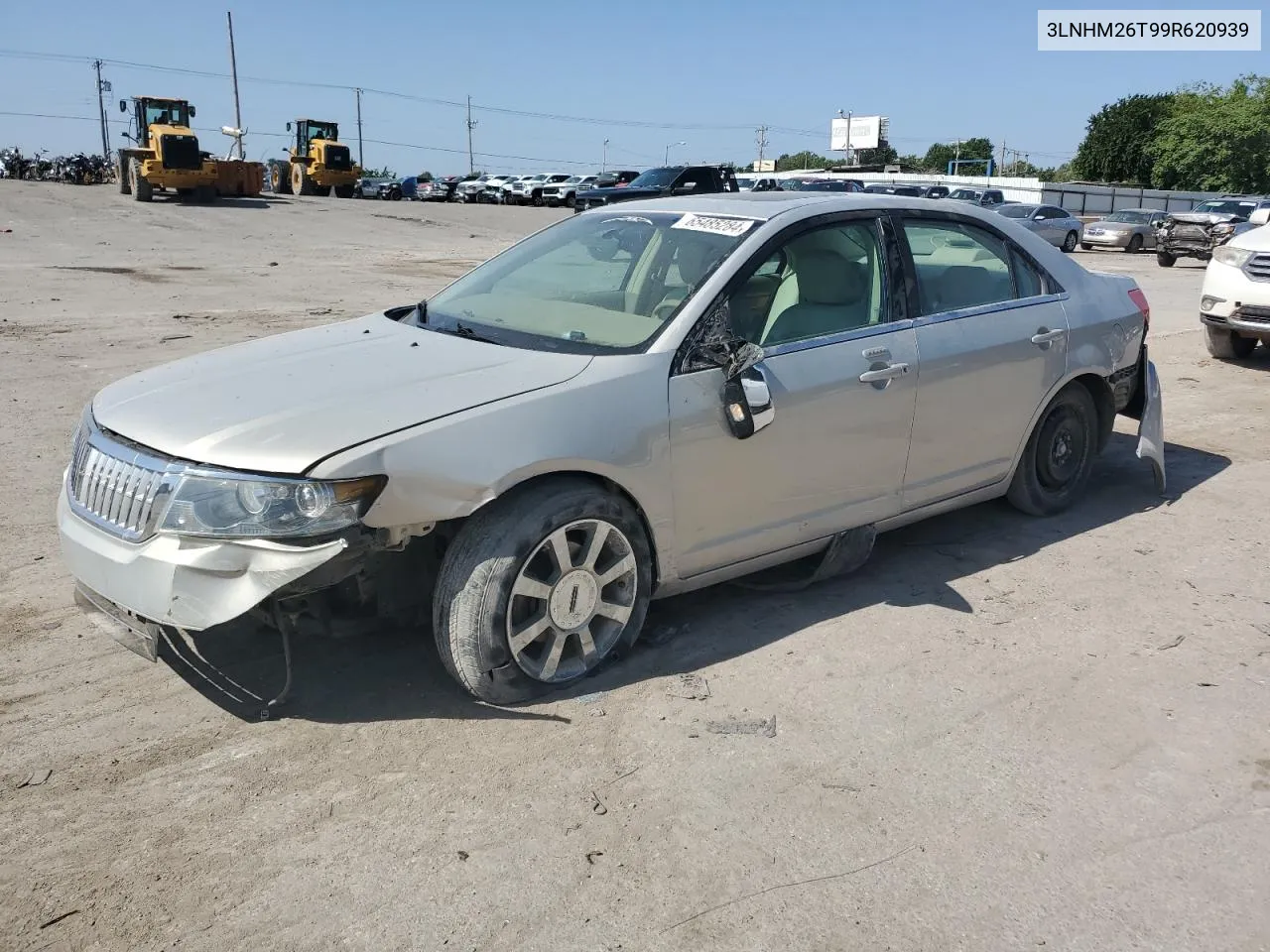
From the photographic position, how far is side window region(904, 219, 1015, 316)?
15.4 ft

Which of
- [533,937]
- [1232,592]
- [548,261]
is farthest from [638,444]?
[1232,592]

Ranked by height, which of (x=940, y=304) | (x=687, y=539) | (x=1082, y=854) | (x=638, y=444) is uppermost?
(x=940, y=304)

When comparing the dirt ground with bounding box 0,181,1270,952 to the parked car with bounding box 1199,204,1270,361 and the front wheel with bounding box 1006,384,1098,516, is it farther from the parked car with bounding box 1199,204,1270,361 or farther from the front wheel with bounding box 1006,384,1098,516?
the parked car with bounding box 1199,204,1270,361

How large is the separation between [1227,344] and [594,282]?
861 cm

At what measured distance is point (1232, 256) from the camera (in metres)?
10.0

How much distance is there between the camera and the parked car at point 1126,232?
33.5 m

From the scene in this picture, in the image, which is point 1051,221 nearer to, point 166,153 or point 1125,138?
point 166,153

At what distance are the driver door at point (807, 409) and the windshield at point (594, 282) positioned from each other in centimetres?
23

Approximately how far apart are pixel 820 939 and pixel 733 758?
805 millimetres

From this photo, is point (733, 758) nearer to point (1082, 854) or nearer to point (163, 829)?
point (1082, 854)

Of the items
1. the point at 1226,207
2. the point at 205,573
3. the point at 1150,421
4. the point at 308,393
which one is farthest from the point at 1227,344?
the point at 1226,207

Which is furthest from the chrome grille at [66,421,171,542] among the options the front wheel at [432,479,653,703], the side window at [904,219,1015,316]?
the side window at [904,219,1015,316]

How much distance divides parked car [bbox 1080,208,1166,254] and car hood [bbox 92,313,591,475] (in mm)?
33904

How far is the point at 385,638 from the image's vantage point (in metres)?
4.03
